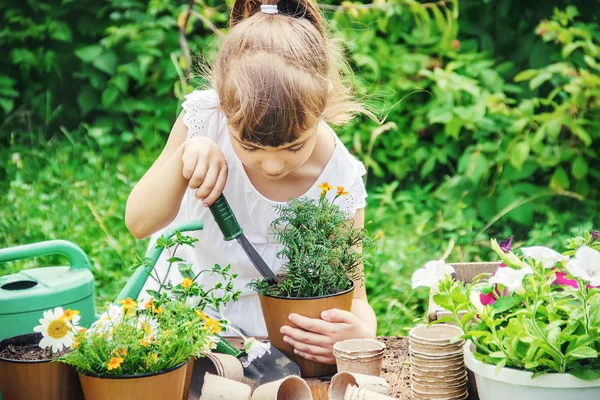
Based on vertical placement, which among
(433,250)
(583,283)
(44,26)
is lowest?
(433,250)

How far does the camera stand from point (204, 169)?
1.22 meters

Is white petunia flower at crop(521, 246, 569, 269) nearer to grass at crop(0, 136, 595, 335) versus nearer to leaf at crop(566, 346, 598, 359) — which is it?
leaf at crop(566, 346, 598, 359)

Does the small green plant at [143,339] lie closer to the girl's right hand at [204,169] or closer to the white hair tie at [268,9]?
the girl's right hand at [204,169]

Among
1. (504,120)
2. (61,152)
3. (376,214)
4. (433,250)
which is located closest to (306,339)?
(433,250)

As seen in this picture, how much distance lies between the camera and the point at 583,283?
0.94 metres

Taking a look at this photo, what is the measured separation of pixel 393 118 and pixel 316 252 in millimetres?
2314

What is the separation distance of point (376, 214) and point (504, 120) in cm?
69

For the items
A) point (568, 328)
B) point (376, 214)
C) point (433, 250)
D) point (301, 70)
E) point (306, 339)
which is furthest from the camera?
point (376, 214)

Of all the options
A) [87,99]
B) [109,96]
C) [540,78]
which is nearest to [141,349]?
[540,78]

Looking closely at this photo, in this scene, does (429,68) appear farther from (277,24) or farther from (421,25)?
(277,24)

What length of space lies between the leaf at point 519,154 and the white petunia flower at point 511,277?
2057mm

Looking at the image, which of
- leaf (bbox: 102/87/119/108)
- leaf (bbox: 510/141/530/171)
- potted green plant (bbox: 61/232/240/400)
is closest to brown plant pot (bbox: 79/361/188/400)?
potted green plant (bbox: 61/232/240/400)

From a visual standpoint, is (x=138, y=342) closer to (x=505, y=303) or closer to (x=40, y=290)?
(x=40, y=290)

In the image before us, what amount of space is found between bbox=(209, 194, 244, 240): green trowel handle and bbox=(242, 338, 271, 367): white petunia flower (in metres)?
0.17
